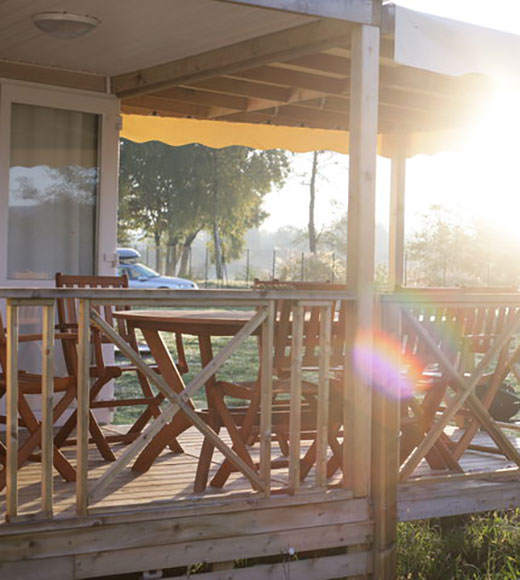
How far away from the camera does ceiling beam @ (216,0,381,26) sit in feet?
13.8

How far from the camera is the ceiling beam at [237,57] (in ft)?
15.5

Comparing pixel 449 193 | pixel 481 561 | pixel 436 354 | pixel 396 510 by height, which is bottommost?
pixel 481 561

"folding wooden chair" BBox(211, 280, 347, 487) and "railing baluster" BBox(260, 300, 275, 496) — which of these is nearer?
"railing baluster" BBox(260, 300, 275, 496)

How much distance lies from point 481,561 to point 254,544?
131 centimetres

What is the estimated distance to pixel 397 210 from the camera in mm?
8266

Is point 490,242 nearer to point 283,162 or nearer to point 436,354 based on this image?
point 283,162

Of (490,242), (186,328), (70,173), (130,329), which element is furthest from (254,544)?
(490,242)

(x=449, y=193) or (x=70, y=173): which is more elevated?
(x=449, y=193)

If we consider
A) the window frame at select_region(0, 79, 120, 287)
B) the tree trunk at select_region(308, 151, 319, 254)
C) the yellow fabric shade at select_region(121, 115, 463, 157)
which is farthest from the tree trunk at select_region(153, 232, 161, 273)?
the window frame at select_region(0, 79, 120, 287)

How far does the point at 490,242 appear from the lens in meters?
28.4

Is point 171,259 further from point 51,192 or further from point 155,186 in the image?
point 51,192

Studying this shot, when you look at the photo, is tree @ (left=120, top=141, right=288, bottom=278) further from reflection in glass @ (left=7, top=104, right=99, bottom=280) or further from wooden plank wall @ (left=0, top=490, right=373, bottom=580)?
wooden plank wall @ (left=0, top=490, right=373, bottom=580)

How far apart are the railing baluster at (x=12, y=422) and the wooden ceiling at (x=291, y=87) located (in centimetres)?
202

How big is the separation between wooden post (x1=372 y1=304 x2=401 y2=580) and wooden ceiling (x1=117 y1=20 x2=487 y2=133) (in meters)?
1.47
